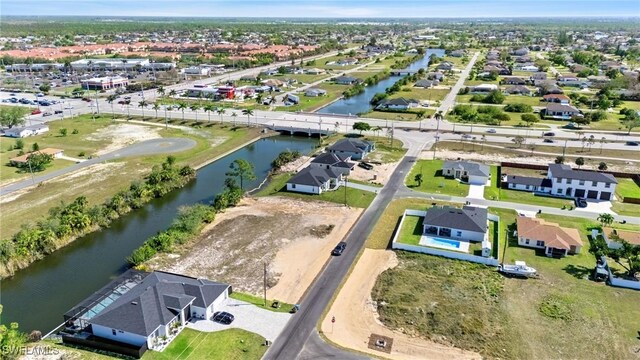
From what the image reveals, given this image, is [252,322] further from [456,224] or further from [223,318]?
[456,224]

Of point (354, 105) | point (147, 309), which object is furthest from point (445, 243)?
point (354, 105)

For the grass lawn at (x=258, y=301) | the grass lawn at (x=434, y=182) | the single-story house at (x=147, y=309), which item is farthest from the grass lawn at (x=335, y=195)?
the single-story house at (x=147, y=309)

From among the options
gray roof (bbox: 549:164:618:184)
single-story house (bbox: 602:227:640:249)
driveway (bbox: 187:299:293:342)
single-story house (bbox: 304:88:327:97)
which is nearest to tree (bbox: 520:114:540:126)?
gray roof (bbox: 549:164:618:184)

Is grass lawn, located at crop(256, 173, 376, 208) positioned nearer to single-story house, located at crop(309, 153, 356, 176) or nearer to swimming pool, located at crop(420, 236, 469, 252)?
single-story house, located at crop(309, 153, 356, 176)

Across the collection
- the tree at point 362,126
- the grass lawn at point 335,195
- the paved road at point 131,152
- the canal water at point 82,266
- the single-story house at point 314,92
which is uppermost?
the single-story house at point 314,92

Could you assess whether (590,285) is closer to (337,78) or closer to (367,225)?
(367,225)

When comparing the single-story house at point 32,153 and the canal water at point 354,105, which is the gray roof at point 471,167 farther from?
the single-story house at point 32,153

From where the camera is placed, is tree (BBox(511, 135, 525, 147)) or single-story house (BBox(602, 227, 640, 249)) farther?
tree (BBox(511, 135, 525, 147))

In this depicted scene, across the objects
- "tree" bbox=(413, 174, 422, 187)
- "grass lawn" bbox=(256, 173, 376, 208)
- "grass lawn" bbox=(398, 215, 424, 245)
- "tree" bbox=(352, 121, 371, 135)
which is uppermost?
"tree" bbox=(352, 121, 371, 135)
